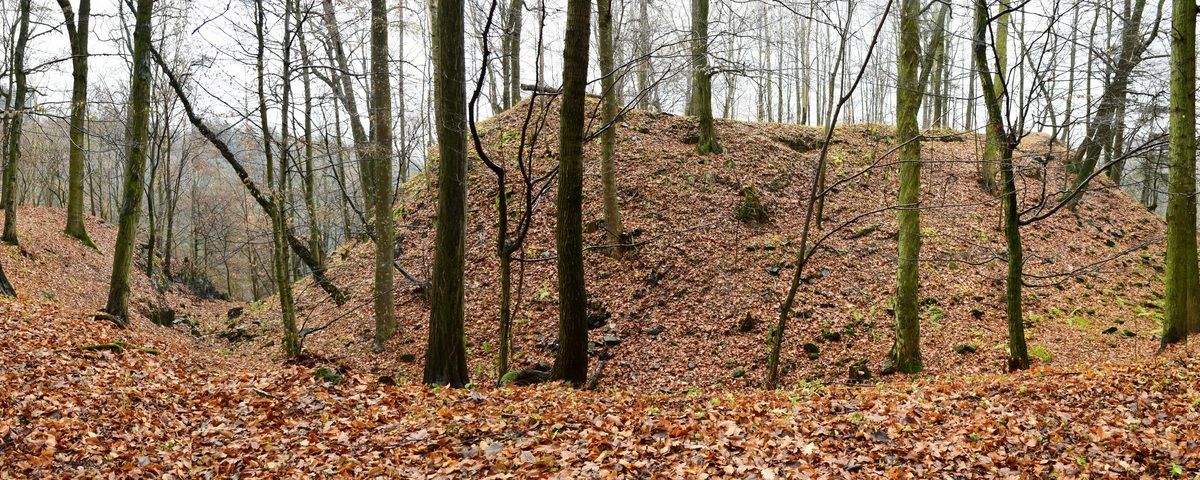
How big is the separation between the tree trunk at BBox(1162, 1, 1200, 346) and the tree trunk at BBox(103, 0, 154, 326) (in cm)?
1421

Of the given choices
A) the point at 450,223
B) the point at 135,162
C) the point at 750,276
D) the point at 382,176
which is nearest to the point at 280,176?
the point at 382,176

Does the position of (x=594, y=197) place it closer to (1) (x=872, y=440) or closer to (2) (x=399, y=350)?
(2) (x=399, y=350)

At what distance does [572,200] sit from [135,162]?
26.2 ft

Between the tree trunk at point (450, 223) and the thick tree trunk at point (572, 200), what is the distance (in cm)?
122

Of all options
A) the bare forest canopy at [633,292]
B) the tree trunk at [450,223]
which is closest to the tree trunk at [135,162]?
the bare forest canopy at [633,292]

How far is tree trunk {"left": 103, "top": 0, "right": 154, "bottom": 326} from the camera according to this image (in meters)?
9.65

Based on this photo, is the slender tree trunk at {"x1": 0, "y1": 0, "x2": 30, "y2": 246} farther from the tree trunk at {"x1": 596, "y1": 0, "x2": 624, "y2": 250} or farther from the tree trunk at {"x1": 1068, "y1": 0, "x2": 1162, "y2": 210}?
the tree trunk at {"x1": 1068, "y1": 0, "x2": 1162, "y2": 210}

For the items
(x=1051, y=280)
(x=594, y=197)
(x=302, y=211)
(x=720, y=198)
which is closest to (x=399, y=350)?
(x=594, y=197)

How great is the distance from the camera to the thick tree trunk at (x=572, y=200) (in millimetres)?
6449

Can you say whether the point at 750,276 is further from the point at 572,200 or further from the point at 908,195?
the point at 572,200

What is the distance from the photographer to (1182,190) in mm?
8250

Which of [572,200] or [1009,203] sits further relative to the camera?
[1009,203]

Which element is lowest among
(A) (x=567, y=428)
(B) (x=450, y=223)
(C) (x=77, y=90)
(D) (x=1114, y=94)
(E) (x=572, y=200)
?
(A) (x=567, y=428)

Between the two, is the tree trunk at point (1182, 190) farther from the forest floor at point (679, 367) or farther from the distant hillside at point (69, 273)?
the distant hillside at point (69, 273)
